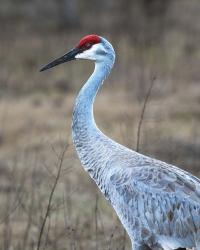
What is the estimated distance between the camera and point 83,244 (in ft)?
26.4

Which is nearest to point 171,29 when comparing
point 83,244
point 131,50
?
point 131,50

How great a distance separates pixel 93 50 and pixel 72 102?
7.73 m

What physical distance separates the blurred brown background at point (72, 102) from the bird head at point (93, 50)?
2.86ft

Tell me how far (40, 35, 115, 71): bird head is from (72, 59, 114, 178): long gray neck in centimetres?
8

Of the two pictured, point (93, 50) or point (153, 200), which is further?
point (93, 50)

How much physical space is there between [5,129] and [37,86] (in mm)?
2880

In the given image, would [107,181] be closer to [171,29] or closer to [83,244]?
[83,244]

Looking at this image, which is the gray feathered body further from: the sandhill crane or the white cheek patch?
the white cheek patch

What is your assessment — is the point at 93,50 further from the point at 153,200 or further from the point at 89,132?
the point at 153,200

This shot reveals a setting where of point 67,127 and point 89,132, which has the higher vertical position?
point 89,132

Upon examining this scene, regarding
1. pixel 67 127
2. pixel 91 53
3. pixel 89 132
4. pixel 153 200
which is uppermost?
pixel 91 53

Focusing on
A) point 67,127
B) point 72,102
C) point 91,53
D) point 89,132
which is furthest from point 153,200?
point 72,102

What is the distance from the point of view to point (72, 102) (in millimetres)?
14078

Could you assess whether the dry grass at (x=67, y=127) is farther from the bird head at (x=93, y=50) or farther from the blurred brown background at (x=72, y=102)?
the bird head at (x=93, y=50)
